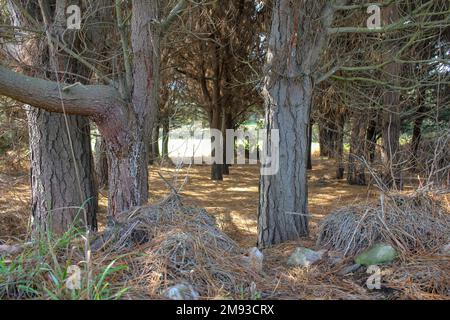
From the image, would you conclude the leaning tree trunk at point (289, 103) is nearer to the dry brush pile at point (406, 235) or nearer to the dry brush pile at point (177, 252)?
the dry brush pile at point (406, 235)

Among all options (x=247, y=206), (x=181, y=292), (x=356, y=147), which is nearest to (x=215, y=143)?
(x=247, y=206)

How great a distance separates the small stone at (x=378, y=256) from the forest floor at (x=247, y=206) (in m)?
0.10

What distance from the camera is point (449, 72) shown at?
6.70m

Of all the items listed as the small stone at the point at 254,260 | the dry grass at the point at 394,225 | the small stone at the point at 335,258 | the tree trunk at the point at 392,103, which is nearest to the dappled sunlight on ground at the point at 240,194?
the tree trunk at the point at 392,103

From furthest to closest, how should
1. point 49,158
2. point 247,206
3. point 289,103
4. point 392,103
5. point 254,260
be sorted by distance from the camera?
1. point 247,206
2. point 392,103
3. point 49,158
4. point 289,103
5. point 254,260

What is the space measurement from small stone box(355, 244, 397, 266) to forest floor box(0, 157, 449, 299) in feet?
0.34

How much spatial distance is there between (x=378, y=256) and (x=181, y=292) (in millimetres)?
1359

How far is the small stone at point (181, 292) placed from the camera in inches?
79.6

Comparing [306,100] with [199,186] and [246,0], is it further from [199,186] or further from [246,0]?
[199,186]

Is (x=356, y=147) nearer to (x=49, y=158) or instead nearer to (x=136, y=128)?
(x=136, y=128)

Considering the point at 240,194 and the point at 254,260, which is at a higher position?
the point at 254,260

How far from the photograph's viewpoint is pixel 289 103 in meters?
4.18

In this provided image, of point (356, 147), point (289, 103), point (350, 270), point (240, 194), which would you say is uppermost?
point (289, 103)

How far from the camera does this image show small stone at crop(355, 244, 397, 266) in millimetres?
2641
